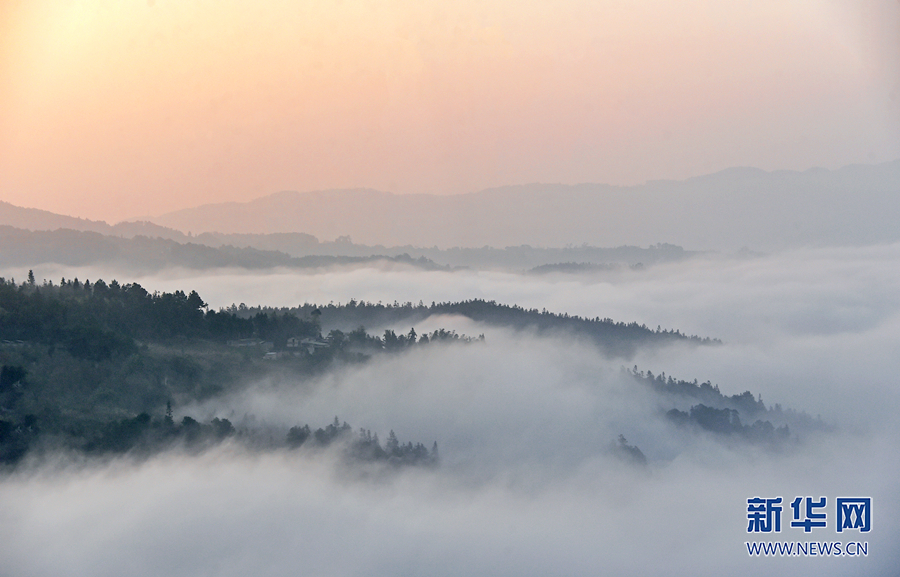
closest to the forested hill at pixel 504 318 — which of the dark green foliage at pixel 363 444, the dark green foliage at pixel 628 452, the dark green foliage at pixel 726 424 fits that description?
the dark green foliage at pixel 726 424

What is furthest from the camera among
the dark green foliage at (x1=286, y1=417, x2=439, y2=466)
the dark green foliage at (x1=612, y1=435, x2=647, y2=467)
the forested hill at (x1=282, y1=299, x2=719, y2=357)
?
the forested hill at (x1=282, y1=299, x2=719, y2=357)

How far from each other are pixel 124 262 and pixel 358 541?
357ft

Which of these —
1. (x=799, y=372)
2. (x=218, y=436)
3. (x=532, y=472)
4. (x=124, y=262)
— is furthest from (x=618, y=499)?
(x=124, y=262)

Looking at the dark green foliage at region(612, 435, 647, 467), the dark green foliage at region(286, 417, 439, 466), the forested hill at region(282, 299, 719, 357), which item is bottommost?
the dark green foliage at region(612, 435, 647, 467)

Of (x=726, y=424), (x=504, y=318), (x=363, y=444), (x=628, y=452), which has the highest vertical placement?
(x=504, y=318)

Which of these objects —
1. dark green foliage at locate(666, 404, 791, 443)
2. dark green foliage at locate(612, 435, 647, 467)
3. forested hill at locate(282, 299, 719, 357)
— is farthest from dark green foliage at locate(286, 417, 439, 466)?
forested hill at locate(282, 299, 719, 357)

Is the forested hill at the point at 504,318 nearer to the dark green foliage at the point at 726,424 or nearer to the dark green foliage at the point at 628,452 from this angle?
the dark green foliage at the point at 726,424

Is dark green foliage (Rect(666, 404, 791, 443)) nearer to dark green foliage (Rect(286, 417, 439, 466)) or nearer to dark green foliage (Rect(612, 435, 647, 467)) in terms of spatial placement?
dark green foliage (Rect(612, 435, 647, 467))

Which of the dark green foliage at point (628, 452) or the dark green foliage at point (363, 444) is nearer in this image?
the dark green foliage at point (363, 444)

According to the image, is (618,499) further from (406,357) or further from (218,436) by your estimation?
(218,436)

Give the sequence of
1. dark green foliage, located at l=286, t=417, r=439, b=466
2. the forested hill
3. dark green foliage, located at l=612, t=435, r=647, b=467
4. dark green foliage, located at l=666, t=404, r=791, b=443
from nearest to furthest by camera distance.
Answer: dark green foliage, located at l=286, t=417, r=439, b=466, dark green foliage, located at l=612, t=435, r=647, b=467, dark green foliage, located at l=666, t=404, r=791, b=443, the forested hill

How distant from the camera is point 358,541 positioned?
5703 centimetres

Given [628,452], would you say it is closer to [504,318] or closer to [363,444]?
[363,444]

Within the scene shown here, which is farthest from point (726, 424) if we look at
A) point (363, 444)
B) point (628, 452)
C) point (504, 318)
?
point (363, 444)
